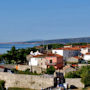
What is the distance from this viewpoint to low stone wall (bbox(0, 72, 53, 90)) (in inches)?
1042

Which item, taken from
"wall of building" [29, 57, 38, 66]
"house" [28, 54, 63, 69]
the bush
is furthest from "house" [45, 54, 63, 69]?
the bush

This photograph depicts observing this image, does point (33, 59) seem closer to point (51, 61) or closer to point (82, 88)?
point (51, 61)

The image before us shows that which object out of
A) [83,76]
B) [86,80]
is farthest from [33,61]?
[86,80]

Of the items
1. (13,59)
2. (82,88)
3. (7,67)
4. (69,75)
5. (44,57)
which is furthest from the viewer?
(13,59)

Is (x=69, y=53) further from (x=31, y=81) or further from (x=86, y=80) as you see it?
(x=86, y=80)

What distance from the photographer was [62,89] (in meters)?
22.4

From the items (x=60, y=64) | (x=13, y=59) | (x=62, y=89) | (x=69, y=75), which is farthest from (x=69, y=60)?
(x=62, y=89)

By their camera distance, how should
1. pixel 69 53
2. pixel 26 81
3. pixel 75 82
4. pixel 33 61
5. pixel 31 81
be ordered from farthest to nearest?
1. pixel 69 53
2. pixel 33 61
3. pixel 26 81
4. pixel 31 81
5. pixel 75 82

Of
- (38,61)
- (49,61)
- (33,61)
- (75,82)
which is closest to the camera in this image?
(75,82)

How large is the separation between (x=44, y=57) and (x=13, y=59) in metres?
5.95

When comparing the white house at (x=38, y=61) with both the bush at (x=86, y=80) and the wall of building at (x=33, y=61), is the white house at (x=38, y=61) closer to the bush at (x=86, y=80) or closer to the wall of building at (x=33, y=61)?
the wall of building at (x=33, y=61)

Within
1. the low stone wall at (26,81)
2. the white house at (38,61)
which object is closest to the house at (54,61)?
the white house at (38,61)

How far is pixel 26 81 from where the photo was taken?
28344 millimetres

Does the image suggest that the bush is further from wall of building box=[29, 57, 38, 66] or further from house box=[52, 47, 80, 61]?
house box=[52, 47, 80, 61]
